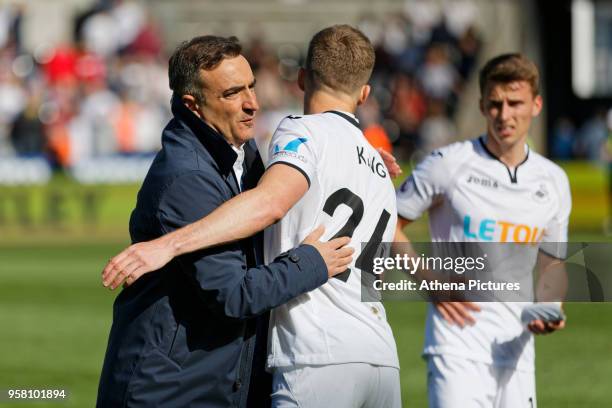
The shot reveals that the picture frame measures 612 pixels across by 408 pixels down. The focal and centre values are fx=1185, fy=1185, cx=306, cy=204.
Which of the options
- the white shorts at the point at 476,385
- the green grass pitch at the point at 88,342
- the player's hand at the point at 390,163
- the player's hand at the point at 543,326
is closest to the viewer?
the player's hand at the point at 390,163

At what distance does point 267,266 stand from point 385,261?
0.69 m

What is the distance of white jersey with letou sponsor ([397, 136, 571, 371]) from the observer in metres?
5.98

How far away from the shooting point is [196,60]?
4.48m

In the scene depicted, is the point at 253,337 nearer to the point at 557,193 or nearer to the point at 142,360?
the point at 142,360

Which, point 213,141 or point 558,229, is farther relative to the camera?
point 558,229

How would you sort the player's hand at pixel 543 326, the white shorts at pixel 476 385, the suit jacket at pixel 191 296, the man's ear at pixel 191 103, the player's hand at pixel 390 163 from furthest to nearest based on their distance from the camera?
the white shorts at pixel 476 385 < the player's hand at pixel 543 326 < the player's hand at pixel 390 163 < the man's ear at pixel 191 103 < the suit jacket at pixel 191 296

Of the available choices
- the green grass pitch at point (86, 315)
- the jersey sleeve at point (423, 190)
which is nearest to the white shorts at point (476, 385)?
the jersey sleeve at point (423, 190)

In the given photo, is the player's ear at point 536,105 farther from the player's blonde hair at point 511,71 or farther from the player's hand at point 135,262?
the player's hand at point 135,262

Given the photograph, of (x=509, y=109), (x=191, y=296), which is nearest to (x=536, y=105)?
(x=509, y=109)

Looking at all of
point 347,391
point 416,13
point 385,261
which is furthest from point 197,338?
point 416,13

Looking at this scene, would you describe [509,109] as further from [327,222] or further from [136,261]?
[136,261]

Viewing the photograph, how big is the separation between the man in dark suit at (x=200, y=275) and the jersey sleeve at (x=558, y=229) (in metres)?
1.94

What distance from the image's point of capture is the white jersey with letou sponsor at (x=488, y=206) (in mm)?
5977

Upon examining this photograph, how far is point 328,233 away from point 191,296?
575 millimetres
